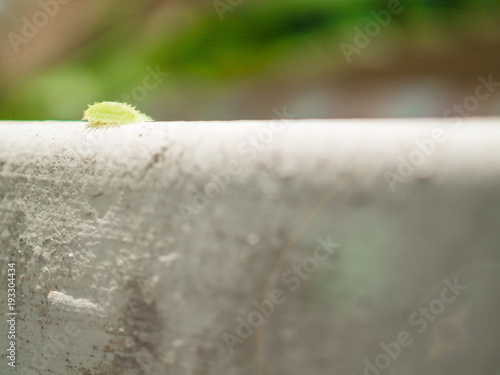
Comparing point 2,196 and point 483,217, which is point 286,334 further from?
point 2,196

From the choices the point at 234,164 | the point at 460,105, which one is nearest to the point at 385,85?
the point at 460,105

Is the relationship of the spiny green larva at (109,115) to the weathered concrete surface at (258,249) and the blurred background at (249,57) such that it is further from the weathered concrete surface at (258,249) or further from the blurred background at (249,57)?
the blurred background at (249,57)

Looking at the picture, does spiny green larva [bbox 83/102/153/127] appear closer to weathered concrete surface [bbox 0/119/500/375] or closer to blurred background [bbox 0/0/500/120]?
weathered concrete surface [bbox 0/119/500/375]

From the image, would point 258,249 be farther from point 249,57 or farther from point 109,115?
point 249,57

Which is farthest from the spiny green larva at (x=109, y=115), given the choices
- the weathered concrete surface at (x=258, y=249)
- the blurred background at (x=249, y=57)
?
the blurred background at (x=249, y=57)

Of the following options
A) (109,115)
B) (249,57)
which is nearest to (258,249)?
(109,115)

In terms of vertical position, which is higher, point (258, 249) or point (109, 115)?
point (109, 115)

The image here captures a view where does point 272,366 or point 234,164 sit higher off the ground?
point 234,164
